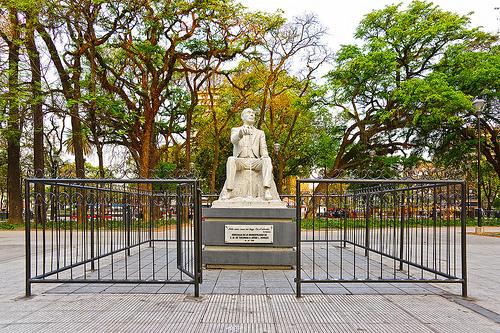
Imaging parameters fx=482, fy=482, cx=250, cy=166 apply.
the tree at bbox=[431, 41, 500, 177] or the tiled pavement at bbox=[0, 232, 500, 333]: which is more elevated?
the tree at bbox=[431, 41, 500, 177]

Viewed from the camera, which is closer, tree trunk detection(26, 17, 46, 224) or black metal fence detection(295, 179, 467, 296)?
black metal fence detection(295, 179, 467, 296)

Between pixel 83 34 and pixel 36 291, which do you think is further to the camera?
pixel 83 34

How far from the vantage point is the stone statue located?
946 cm

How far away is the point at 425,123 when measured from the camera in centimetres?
2697

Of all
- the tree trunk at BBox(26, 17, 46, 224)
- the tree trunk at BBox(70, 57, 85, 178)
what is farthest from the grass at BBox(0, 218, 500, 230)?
the tree trunk at BBox(26, 17, 46, 224)

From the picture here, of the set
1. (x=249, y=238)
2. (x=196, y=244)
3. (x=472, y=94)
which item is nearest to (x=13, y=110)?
(x=249, y=238)

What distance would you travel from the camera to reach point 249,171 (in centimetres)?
974

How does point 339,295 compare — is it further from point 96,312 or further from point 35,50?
point 35,50

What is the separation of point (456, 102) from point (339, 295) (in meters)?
21.5

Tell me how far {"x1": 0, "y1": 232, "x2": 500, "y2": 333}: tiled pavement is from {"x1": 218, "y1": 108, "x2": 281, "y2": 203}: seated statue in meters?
2.32

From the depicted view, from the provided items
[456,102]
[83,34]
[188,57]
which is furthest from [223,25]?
[456,102]

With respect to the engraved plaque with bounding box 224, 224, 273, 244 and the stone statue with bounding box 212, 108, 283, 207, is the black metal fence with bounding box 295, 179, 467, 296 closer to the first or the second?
the stone statue with bounding box 212, 108, 283, 207

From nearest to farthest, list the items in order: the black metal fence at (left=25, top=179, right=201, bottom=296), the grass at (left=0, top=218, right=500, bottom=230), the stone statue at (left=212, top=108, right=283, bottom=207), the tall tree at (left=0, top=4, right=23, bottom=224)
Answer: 1. the black metal fence at (left=25, top=179, right=201, bottom=296)
2. the grass at (left=0, top=218, right=500, bottom=230)
3. the stone statue at (left=212, top=108, right=283, bottom=207)
4. the tall tree at (left=0, top=4, right=23, bottom=224)

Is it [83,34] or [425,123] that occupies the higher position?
[83,34]
